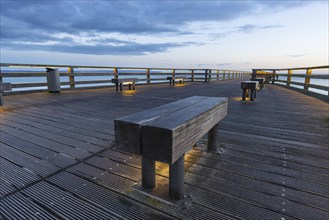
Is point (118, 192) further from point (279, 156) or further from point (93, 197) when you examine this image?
point (279, 156)

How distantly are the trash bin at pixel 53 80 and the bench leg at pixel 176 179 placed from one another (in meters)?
8.32

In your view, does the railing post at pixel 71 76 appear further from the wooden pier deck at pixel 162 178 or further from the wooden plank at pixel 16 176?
the wooden plank at pixel 16 176

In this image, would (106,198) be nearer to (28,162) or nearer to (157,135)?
(157,135)

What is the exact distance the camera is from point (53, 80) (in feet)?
25.5

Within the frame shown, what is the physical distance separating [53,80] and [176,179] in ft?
27.8

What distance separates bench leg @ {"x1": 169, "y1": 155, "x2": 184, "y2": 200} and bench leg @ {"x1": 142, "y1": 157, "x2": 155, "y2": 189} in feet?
0.64

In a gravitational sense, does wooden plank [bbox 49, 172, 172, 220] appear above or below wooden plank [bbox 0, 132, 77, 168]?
below

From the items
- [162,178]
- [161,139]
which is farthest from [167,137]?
[162,178]

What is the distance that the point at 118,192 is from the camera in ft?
4.77

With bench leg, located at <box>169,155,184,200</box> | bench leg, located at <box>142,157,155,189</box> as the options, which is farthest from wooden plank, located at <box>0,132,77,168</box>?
bench leg, located at <box>169,155,184,200</box>

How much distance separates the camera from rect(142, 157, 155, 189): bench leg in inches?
57.1

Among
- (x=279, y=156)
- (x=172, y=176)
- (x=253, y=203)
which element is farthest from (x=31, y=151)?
(x=279, y=156)

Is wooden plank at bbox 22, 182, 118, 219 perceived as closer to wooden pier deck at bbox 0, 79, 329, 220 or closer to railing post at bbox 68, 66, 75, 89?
wooden pier deck at bbox 0, 79, 329, 220

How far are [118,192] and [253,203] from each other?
1094 millimetres
